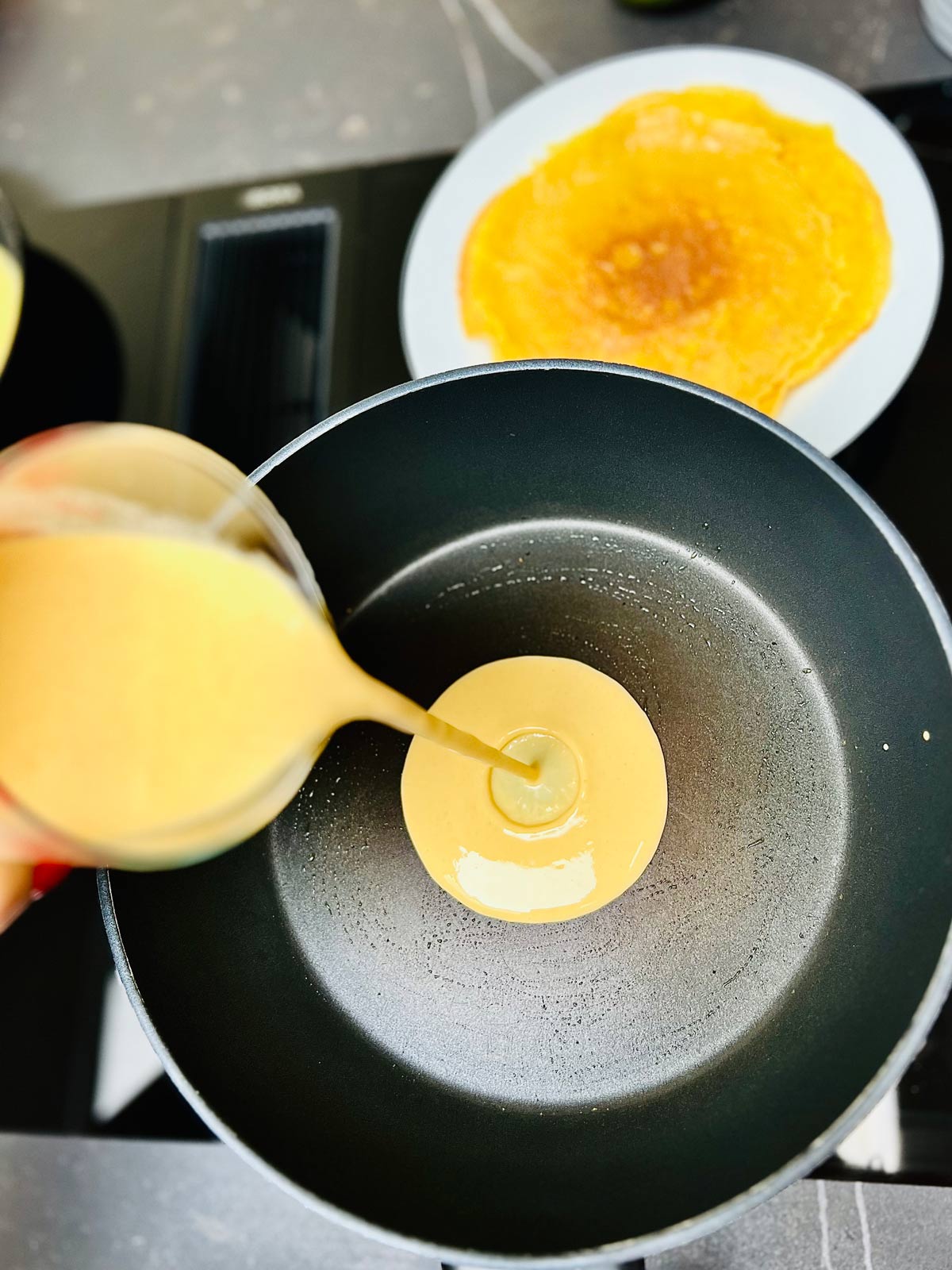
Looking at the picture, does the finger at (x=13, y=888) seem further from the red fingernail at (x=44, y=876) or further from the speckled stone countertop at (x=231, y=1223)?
the speckled stone countertop at (x=231, y=1223)

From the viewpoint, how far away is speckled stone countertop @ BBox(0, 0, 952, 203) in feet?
2.85

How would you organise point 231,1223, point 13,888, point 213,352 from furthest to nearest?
point 213,352, point 231,1223, point 13,888

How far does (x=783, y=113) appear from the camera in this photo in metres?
0.77

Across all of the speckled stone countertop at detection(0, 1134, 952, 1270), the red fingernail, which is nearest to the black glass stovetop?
the speckled stone countertop at detection(0, 1134, 952, 1270)

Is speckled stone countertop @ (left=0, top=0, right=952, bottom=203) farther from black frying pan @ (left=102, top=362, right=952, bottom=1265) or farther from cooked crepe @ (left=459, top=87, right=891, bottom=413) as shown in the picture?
black frying pan @ (left=102, top=362, right=952, bottom=1265)

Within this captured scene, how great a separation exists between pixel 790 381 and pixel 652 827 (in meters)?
0.32

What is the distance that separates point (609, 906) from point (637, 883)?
0.02 metres

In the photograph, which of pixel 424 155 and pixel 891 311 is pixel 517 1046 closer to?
pixel 891 311

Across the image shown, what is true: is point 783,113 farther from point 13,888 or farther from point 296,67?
point 13,888

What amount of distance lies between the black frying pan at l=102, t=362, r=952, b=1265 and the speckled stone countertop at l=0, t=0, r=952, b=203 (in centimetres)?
45

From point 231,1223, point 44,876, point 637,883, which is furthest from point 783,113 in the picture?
point 231,1223

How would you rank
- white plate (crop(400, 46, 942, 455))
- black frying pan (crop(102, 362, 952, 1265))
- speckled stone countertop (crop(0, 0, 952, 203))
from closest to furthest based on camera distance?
1. black frying pan (crop(102, 362, 952, 1265))
2. white plate (crop(400, 46, 942, 455))
3. speckled stone countertop (crop(0, 0, 952, 203))

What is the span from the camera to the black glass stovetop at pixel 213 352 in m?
0.73

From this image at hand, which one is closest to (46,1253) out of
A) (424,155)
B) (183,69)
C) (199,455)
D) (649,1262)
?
(649,1262)
